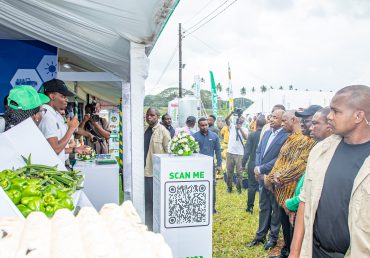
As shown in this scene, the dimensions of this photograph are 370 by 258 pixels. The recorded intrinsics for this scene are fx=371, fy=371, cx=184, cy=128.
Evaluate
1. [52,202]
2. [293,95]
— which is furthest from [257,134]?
[293,95]

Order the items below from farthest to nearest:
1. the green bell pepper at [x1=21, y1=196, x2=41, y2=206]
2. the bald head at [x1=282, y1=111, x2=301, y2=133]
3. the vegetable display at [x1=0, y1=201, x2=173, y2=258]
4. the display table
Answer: the display table → the bald head at [x1=282, y1=111, x2=301, y2=133] → the green bell pepper at [x1=21, y1=196, x2=41, y2=206] → the vegetable display at [x1=0, y1=201, x2=173, y2=258]

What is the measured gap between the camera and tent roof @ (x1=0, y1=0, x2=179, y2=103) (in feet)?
9.75

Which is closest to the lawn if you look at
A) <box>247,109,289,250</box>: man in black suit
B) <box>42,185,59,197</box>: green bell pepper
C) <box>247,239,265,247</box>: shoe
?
<box>247,239,265,247</box>: shoe

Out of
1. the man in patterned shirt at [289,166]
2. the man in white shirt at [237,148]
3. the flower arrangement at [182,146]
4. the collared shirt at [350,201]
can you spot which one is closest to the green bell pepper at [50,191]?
the collared shirt at [350,201]

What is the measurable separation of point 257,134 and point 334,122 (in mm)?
5597

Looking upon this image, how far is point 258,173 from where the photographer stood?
5.84m

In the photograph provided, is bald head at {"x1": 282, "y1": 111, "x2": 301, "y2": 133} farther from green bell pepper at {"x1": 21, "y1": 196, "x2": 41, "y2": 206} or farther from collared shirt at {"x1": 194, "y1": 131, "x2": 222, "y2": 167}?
green bell pepper at {"x1": 21, "y1": 196, "x2": 41, "y2": 206}

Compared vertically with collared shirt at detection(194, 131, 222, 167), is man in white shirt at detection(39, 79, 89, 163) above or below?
above

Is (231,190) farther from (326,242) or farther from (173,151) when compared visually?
(326,242)

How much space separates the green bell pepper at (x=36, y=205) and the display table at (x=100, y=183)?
445 cm

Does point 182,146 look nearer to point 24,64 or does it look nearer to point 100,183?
point 100,183

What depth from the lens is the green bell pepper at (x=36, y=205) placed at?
2.04 m

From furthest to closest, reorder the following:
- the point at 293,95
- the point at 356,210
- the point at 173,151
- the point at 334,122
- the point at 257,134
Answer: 1. the point at 293,95
2. the point at 257,134
3. the point at 173,151
4. the point at 334,122
5. the point at 356,210

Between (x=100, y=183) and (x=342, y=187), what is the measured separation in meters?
4.90
